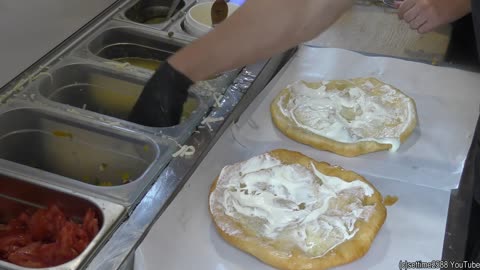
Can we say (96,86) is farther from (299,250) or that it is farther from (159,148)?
(299,250)

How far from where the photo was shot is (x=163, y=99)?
1.31 metres

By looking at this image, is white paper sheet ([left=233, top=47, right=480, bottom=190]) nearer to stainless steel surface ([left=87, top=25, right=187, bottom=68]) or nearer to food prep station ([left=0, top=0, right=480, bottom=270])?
food prep station ([left=0, top=0, right=480, bottom=270])

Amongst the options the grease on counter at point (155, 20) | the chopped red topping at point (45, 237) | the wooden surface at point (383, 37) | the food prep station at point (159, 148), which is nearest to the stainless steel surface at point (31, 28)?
the food prep station at point (159, 148)

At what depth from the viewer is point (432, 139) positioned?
4.66ft

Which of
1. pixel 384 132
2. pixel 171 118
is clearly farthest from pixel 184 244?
pixel 384 132

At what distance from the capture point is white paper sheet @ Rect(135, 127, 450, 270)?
1054 millimetres

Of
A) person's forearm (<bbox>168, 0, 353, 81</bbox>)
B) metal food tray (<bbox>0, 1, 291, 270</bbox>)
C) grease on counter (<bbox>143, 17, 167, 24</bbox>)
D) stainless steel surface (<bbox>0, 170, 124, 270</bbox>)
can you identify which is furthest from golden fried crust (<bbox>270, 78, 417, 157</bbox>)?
grease on counter (<bbox>143, 17, 167, 24</bbox>)

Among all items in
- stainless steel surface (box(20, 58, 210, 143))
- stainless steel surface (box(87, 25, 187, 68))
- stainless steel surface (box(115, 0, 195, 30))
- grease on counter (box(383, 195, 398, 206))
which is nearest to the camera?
grease on counter (box(383, 195, 398, 206))

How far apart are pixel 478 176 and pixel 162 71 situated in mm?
738

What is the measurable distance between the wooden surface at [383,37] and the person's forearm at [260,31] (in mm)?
574

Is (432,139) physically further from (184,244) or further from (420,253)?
(184,244)

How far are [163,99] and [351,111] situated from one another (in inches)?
20.3

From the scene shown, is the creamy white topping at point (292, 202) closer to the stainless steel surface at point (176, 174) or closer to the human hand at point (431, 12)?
the stainless steel surface at point (176, 174)

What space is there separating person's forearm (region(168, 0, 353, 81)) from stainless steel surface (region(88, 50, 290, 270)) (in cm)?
17
